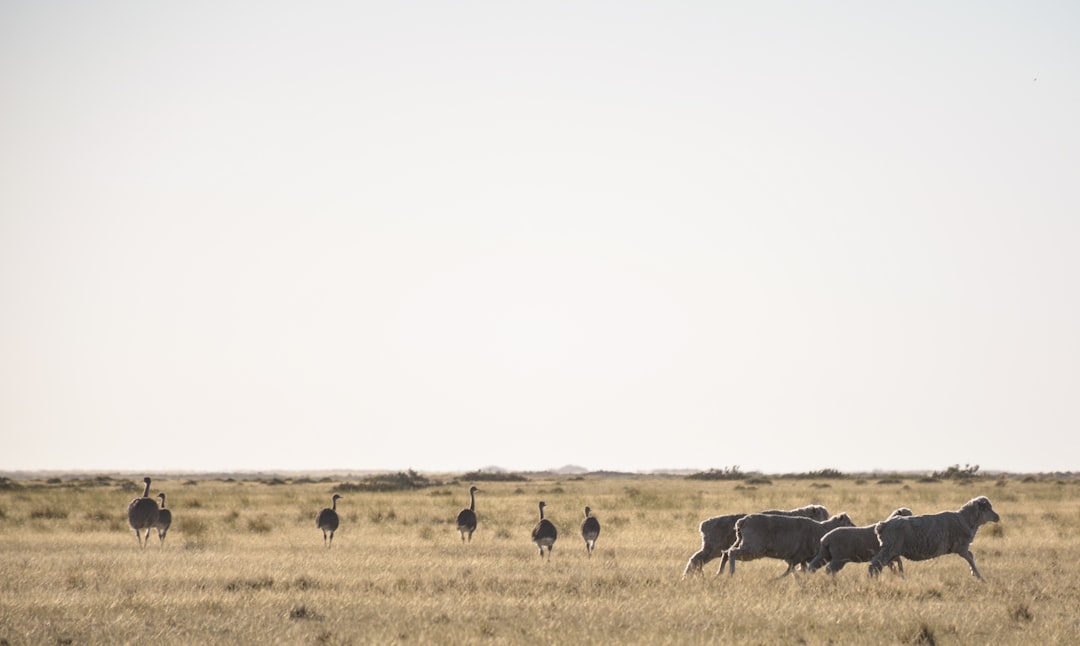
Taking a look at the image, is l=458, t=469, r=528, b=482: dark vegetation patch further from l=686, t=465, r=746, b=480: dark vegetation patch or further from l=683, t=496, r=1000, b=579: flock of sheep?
l=683, t=496, r=1000, b=579: flock of sheep

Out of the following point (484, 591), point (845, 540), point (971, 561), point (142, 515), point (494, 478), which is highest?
point (494, 478)

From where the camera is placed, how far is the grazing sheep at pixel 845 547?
66.6 ft

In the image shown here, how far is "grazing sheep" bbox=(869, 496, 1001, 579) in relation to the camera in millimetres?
20156

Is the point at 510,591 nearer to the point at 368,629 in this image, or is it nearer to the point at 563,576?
the point at 563,576

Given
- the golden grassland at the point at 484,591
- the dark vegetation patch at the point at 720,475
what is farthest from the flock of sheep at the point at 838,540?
the dark vegetation patch at the point at 720,475

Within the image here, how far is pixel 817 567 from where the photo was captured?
67.2ft

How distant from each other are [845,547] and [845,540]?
0.12 m

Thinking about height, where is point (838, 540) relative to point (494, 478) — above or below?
below

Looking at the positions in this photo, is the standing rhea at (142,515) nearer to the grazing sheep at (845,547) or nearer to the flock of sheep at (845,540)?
the flock of sheep at (845,540)

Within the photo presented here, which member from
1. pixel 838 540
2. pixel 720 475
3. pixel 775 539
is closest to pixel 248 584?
pixel 775 539

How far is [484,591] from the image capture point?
18.8 metres

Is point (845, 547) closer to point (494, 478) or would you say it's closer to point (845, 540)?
point (845, 540)

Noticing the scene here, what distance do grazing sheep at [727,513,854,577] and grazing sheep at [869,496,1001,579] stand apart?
1.16 metres

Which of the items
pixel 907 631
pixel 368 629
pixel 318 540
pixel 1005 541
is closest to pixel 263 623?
pixel 368 629
